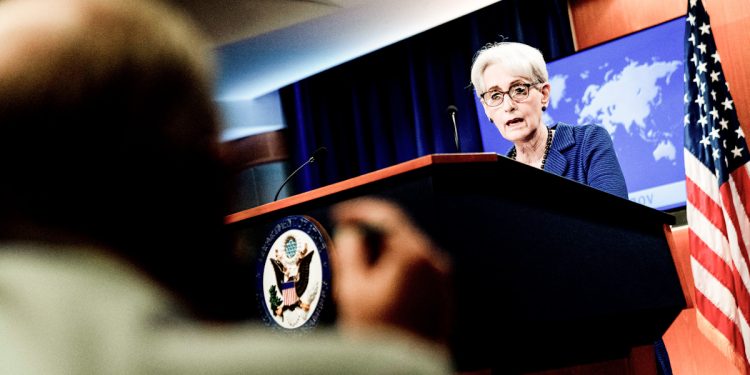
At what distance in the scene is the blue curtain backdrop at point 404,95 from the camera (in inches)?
194

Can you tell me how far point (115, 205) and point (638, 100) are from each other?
3.99 meters

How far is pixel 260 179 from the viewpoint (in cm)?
622

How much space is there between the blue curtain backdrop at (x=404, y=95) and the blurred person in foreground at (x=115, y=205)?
4507 mm

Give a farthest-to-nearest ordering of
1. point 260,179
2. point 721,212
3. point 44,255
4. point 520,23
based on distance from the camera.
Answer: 1. point 260,179
2. point 520,23
3. point 721,212
4. point 44,255

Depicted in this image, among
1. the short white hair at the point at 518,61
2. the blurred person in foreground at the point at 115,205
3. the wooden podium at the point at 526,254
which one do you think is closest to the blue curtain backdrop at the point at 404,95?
the short white hair at the point at 518,61

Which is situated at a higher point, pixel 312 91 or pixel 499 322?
pixel 312 91

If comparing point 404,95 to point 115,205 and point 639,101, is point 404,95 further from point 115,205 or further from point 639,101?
point 115,205

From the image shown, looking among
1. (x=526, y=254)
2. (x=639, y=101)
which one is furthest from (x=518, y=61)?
(x=639, y=101)

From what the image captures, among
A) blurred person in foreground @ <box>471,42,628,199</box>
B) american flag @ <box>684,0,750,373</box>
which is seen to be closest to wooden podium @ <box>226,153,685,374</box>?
Result: blurred person in foreground @ <box>471,42,628,199</box>

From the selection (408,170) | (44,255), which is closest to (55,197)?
(44,255)

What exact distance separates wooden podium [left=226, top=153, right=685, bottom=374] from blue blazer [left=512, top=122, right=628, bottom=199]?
516mm

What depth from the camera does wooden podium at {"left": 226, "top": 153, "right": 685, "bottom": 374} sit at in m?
1.16

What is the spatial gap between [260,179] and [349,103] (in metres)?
1.04

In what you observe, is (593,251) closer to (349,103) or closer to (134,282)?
(134,282)
